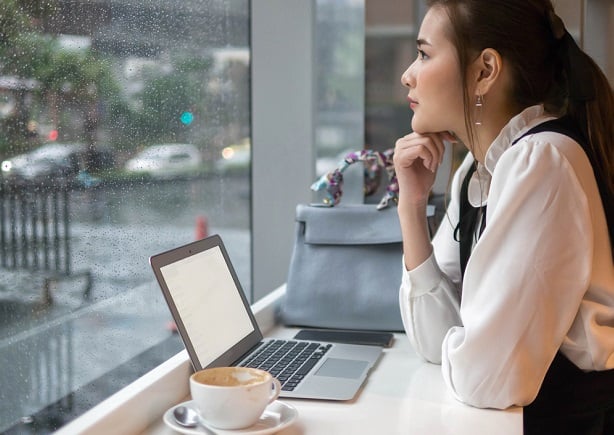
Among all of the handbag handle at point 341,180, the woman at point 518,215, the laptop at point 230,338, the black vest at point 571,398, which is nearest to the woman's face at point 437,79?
the woman at point 518,215

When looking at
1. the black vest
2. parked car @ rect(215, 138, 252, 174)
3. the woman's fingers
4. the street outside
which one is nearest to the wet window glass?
the street outside

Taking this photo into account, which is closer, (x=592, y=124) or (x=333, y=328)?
(x=592, y=124)

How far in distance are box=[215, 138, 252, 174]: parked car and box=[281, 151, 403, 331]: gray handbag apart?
15.9 inches

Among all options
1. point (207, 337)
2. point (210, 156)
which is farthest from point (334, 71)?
point (207, 337)

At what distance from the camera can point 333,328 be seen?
1.73 meters

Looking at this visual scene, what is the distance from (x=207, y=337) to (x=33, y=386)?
280 mm

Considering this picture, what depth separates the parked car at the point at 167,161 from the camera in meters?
1.56

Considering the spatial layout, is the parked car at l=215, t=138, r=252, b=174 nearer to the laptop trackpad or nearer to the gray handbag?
the gray handbag

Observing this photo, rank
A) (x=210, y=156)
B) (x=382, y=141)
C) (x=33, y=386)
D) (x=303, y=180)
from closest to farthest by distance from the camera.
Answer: (x=33, y=386) → (x=210, y=156) → (x=303, y=180) → (x=382, y=141)

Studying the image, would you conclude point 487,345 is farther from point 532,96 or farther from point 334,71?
point 334,71

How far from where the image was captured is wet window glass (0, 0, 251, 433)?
113 centimetres

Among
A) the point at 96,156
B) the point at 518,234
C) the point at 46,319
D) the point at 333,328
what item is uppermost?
the point at 96,156

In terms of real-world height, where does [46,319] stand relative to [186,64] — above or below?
below

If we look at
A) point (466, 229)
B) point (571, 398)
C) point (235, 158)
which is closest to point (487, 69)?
point (466, 229)
